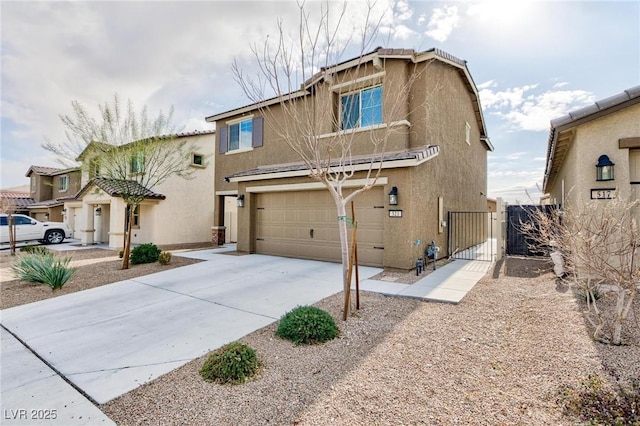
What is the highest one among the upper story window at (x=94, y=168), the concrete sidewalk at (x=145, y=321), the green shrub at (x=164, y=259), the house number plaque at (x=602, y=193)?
the upper story window at (x=94, y=168)

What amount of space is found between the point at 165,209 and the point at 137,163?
6.13m

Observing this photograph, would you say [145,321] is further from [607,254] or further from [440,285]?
[607,254]

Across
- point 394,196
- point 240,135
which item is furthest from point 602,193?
point 240,135

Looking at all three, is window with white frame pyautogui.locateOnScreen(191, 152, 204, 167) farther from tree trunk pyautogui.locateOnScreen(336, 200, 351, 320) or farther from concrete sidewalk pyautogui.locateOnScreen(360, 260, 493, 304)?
tree trunk pyautogui.locateOnScreen(336, 200, 351, 320)

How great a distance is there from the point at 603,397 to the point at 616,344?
1.63 m

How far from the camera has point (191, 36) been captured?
747 centimetres

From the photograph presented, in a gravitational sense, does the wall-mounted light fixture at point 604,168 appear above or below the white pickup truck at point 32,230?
above

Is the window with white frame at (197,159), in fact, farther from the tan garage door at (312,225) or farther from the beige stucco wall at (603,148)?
the beige stucco wall at (603,148)

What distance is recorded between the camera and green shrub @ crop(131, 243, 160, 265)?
10953mm

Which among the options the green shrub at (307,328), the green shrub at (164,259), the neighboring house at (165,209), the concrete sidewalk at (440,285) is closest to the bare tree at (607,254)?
the concrete sidewalk at (440,285)

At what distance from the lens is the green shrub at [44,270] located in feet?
25.1

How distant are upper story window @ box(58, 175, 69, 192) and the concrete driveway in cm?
2242

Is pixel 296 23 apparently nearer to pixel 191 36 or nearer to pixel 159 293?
pixel 191 36

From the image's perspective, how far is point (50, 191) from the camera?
A: 27.4 meters
